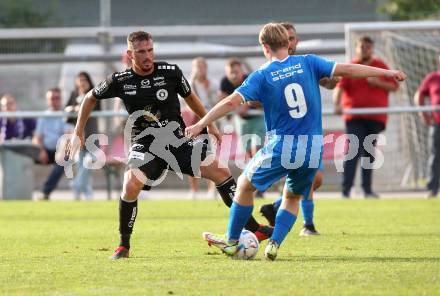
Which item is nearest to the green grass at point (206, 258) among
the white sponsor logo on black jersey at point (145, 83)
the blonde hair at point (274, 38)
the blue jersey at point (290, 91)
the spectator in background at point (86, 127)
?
the blue jersey at point (290, 91)

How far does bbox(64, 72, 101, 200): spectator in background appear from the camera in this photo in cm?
1675

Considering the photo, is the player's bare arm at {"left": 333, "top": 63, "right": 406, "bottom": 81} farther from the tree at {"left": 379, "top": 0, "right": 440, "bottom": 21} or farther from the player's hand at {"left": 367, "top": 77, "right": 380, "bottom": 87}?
the tree at {"left": 379, "top": 0, "right": 440, "bottom": 21}

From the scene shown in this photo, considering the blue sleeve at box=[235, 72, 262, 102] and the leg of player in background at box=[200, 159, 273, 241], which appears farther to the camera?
the leg of player in background at box=[200, 159, 273, 241]

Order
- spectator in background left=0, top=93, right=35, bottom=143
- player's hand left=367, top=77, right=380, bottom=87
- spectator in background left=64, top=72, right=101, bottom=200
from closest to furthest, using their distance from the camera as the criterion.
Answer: player's hand left=367, top=77, right=380, bottom=87 → spectator in background left=64, top=72, right=101, bottom=200 → spectator in background left=0, top=93, right=35, bottom=143

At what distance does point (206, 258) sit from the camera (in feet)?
27.6

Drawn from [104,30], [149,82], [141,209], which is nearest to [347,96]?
[141,209]

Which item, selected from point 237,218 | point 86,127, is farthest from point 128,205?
point 86,127

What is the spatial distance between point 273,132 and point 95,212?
6.44 meters

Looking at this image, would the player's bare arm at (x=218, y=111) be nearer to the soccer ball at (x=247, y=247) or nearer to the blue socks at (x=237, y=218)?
the blue socks at (x=237, y=218)

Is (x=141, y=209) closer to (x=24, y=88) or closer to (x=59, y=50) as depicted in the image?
(x=24, y=88)

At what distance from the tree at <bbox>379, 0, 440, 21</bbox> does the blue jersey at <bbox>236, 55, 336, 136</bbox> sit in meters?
14.6

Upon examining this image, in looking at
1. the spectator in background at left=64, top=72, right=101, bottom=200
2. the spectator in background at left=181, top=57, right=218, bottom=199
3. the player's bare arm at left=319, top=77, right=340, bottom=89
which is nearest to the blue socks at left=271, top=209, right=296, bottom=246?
the player's bare arm at left=319, top=77, right=340, bottom=89

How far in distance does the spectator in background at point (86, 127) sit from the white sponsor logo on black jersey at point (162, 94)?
779cm

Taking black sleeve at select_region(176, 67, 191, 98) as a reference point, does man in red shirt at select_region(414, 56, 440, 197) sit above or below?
below
